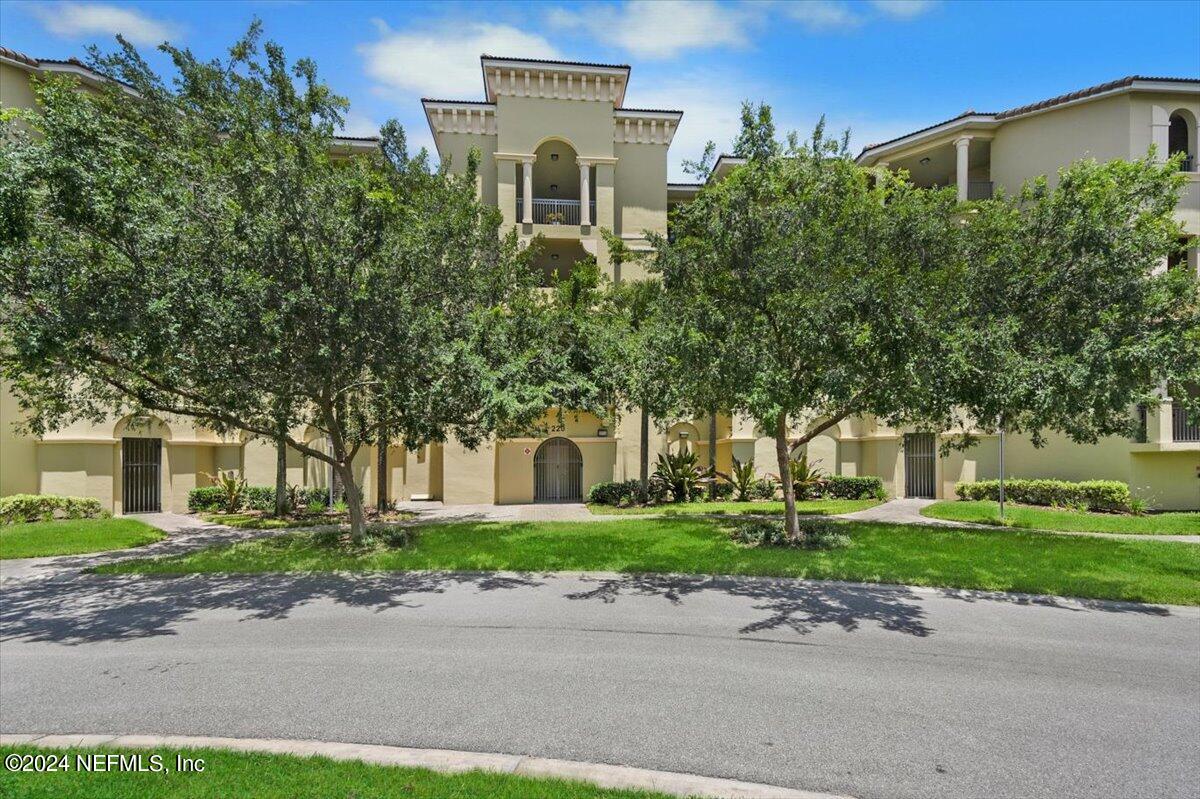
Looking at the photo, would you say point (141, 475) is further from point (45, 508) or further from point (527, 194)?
point (527, 194)

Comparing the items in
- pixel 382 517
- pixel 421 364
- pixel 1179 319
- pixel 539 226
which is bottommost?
pixel 382 517

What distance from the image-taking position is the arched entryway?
24750mm

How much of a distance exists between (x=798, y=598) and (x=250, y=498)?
18.8m

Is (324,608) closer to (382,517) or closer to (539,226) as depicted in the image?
(382,517)

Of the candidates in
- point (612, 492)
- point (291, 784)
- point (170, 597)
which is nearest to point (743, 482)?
point (612, 492)

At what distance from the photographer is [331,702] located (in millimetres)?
5684

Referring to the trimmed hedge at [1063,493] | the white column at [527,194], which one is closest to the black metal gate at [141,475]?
the white column at [527,194]

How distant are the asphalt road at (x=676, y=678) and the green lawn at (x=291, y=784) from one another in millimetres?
580

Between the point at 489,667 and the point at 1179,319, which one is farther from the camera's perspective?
the point at 1179,319

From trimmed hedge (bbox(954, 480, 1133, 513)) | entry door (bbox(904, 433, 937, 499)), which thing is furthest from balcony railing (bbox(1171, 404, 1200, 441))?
entry door (bbox(904, 433, 937, 499))

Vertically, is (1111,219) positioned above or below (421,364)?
above

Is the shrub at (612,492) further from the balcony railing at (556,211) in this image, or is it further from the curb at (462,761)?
the curb at (462,761)

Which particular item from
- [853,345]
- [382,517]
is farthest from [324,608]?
[382,517]

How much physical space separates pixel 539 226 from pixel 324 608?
1840 cm
